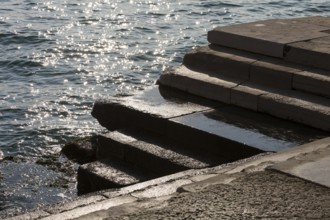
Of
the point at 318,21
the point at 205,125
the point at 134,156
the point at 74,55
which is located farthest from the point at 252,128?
the point at 74,55

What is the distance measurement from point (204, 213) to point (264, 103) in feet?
9.01

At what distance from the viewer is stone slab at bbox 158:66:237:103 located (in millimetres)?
8031

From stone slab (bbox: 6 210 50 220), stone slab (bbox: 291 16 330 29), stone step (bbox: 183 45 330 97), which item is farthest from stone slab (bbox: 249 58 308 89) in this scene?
stone slab (bbox: 6 210 50 220)

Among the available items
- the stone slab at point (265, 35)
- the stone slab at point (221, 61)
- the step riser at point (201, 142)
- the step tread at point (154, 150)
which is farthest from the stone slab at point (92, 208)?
the stone slab at point (265, 35)

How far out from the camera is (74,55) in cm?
1444

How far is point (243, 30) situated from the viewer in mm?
8773

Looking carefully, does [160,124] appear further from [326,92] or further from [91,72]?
[91,72]

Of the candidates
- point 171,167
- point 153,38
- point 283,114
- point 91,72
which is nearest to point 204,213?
point 171,167

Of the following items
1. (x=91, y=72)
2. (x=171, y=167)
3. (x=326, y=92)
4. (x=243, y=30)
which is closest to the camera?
(x=171, y=167)

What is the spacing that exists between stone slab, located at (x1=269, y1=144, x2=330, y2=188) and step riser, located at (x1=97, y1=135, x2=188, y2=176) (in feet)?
3.92

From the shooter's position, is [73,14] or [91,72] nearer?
[91,72]

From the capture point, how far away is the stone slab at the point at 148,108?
7.77m

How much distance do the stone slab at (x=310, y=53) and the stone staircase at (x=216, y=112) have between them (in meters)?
0.02

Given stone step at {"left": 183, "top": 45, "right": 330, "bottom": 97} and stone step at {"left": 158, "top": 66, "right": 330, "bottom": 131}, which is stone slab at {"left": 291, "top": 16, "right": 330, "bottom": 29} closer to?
stone step at {"left": 183, "top": 45, "right": 330, "bottom": 97}
